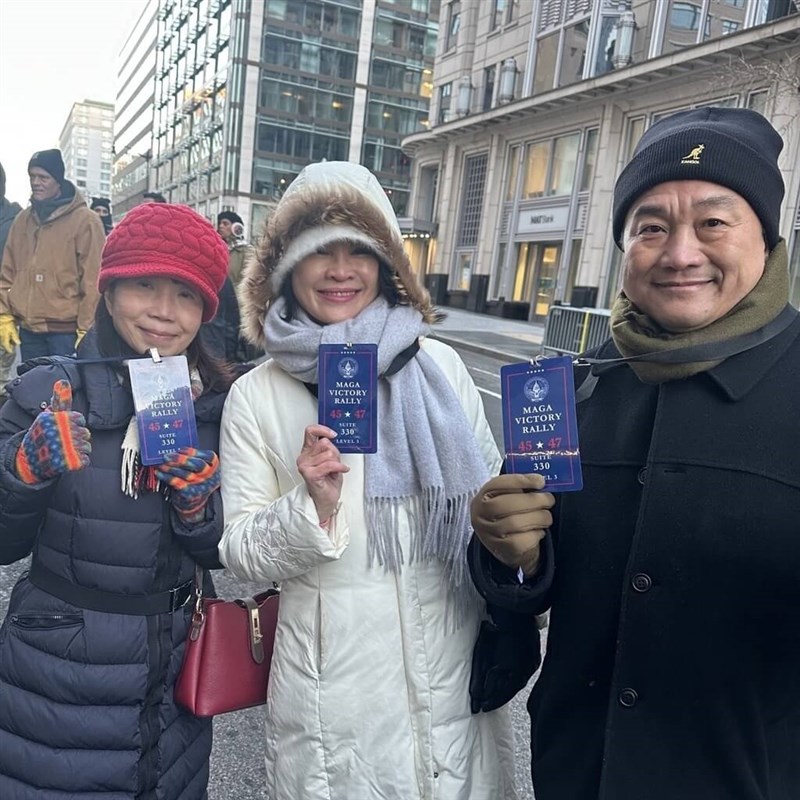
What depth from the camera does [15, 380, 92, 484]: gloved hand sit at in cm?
156

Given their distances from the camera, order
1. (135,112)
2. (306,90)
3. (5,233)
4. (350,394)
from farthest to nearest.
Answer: (135,112), (306,90), (5,233), (350,394)

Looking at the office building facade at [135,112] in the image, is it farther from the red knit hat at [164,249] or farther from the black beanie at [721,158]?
the black beanie at [721,158]

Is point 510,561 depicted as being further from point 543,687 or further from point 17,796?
point 17,796

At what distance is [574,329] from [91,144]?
6729 inches

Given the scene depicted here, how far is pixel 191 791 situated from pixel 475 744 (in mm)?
803

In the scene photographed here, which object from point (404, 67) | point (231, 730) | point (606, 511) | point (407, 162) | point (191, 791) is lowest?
point (231, 730)

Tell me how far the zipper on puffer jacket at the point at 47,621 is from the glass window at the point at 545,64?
26.1 metres

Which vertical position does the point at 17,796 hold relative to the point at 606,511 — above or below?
below

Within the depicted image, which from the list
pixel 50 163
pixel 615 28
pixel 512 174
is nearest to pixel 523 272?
pixel 512 174

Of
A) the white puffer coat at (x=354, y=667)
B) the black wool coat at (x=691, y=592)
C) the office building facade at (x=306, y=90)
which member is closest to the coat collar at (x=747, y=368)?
the black wool coat at (x=691, y=592)

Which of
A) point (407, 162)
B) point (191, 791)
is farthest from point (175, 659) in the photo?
point (407, 162)

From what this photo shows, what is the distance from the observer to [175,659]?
1757mm

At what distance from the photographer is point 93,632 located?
5.45ft

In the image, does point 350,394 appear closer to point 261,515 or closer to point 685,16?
point 261,515
